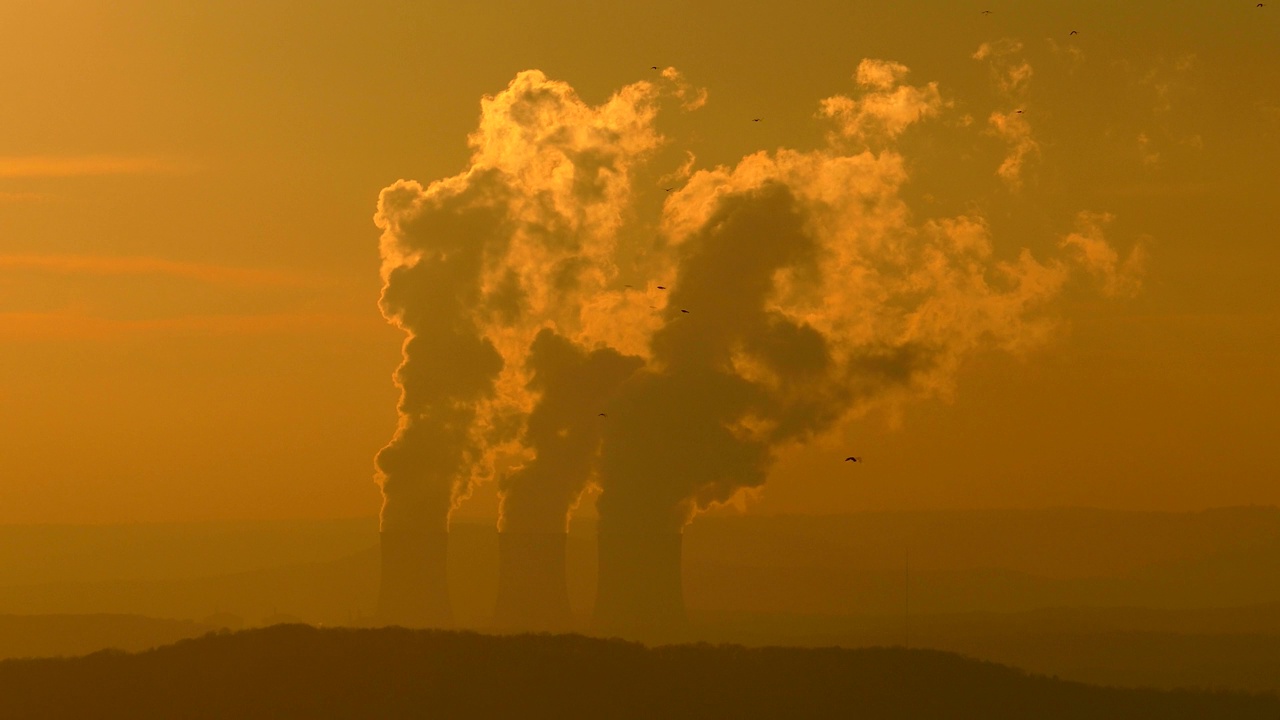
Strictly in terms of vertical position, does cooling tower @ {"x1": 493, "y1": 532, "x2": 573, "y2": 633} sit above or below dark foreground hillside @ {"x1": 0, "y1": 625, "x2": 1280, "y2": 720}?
above

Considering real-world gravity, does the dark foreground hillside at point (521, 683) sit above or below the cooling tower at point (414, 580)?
below

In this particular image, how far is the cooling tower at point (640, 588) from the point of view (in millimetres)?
68688

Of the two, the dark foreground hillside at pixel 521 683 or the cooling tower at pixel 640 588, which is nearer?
the dark foreground hillside at pixel 521 683

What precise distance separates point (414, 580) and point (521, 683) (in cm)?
985

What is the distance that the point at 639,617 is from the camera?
7025 cm

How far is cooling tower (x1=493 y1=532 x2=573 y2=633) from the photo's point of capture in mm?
71375

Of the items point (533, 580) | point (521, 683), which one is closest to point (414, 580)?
point (533, 580)

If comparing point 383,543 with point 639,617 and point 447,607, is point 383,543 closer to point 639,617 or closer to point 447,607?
point 447,607

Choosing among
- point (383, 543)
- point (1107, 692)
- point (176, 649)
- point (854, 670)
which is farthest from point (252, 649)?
point (1107, 692)

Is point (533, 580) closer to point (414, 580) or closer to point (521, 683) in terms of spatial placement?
point (414, 580)

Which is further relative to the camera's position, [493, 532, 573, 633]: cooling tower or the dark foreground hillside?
[493, 532, 573, 633]: cooling tower

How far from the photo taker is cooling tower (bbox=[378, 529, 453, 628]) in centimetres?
7019

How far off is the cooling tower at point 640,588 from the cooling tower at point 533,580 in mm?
2107

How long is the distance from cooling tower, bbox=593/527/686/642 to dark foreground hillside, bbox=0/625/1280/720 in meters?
2.34
